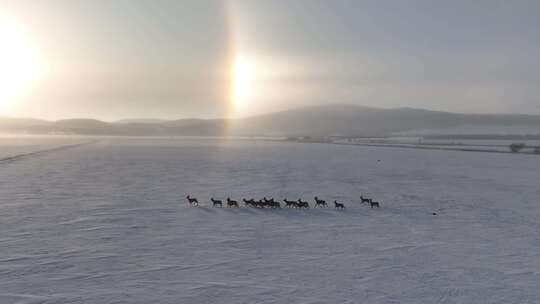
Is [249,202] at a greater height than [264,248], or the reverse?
[249,202]

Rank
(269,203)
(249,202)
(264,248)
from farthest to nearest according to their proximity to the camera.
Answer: (249,202) < (269,203) < (264,248)

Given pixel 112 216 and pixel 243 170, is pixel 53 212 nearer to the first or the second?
pixel 112 216

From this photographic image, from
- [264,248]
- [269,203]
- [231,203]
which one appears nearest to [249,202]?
[231,203]

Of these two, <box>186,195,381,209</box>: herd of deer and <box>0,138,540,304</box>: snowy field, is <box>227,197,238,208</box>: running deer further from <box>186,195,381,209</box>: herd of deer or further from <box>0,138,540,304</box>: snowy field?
<box>0,138,540,304</box>: snowy field

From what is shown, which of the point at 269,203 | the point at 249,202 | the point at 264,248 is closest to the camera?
the point at 264,248

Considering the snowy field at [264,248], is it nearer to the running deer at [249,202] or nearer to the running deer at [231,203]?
the running deer at [249,202]

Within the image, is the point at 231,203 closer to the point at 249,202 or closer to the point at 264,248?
the point at 249,202

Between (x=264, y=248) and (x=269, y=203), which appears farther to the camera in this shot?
(x=269, y=203)

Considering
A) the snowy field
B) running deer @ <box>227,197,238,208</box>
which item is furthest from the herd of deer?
the snowy field

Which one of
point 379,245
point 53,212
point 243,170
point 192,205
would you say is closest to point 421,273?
point 379,245

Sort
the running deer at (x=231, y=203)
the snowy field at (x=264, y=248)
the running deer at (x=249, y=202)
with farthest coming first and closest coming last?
the running deer at (x=249, y=202) → the running deer at (x=231, y=203) → the snowy field at (x=264, y=248)

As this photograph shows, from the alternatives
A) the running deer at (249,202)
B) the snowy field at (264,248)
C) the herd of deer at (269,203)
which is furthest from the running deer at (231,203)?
the snowy field at (264,248)
